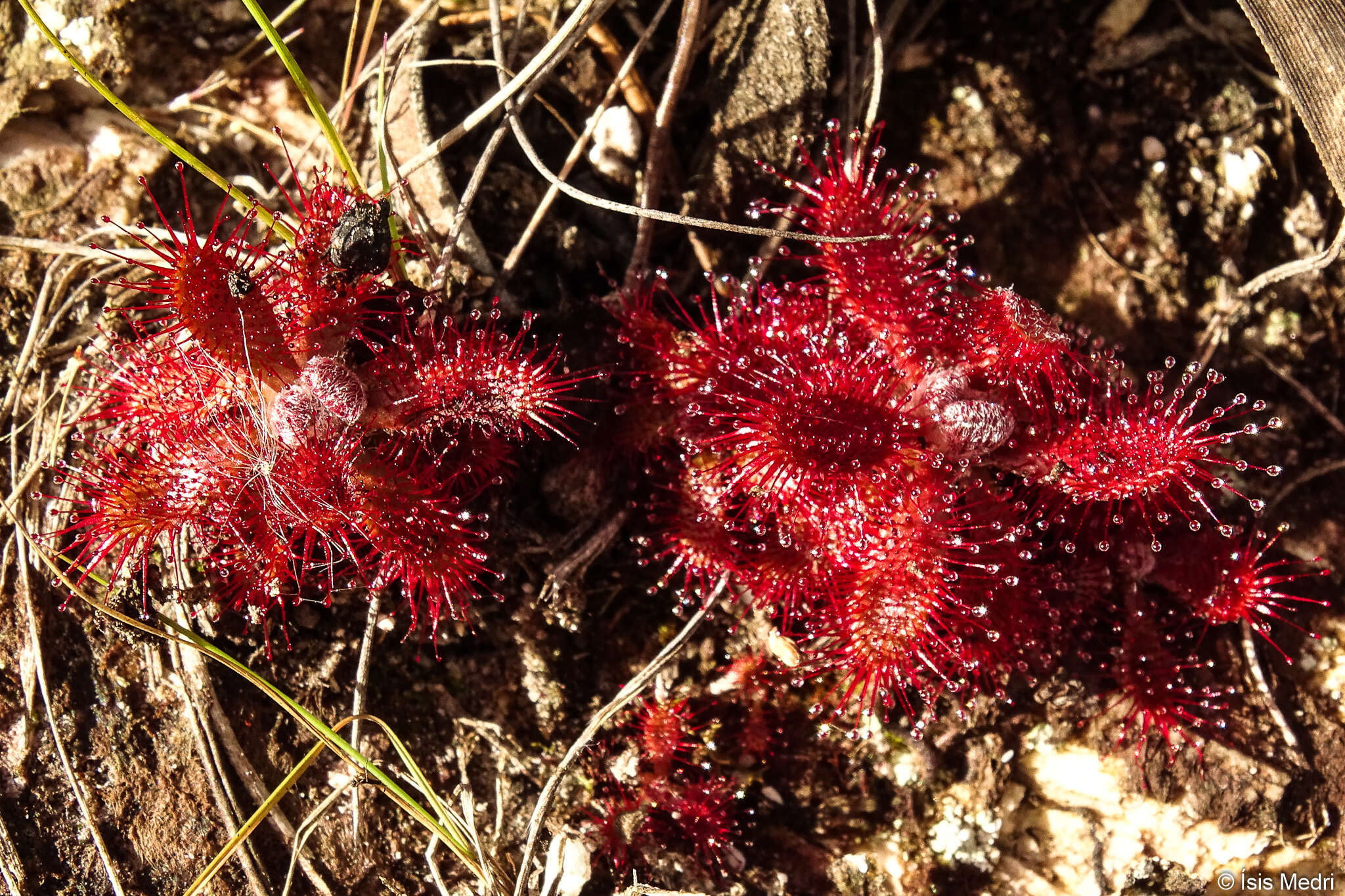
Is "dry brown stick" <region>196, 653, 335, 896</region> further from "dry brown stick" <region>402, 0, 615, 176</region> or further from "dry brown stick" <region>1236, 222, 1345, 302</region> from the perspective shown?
"dry brown stick" <region>1236, 222, 1345, 302</region>

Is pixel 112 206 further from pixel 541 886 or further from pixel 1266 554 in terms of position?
pixel 1266 554

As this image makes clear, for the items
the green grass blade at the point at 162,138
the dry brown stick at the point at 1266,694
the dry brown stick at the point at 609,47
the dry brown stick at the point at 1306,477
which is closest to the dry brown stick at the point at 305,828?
the green grass blade at the point at 162,138

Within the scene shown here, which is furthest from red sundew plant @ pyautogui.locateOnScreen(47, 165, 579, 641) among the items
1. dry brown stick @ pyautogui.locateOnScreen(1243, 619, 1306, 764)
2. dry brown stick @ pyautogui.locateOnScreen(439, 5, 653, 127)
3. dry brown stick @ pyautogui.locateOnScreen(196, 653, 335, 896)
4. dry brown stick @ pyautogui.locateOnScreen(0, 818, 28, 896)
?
dry brown stick @ pyautogui.locateOnScreen(1243, 619, 1306, 764)

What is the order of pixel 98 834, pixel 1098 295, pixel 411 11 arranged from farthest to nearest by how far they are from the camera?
pixel 1098 295, pixel 411 11, pixel 98 834

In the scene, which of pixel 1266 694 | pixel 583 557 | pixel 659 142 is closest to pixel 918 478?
pixel 583 557

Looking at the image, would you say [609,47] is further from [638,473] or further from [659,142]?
[638,473]

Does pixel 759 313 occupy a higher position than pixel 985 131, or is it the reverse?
pixel 985 131

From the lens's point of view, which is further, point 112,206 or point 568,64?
point 568,64

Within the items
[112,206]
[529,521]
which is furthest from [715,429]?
[112,206]
